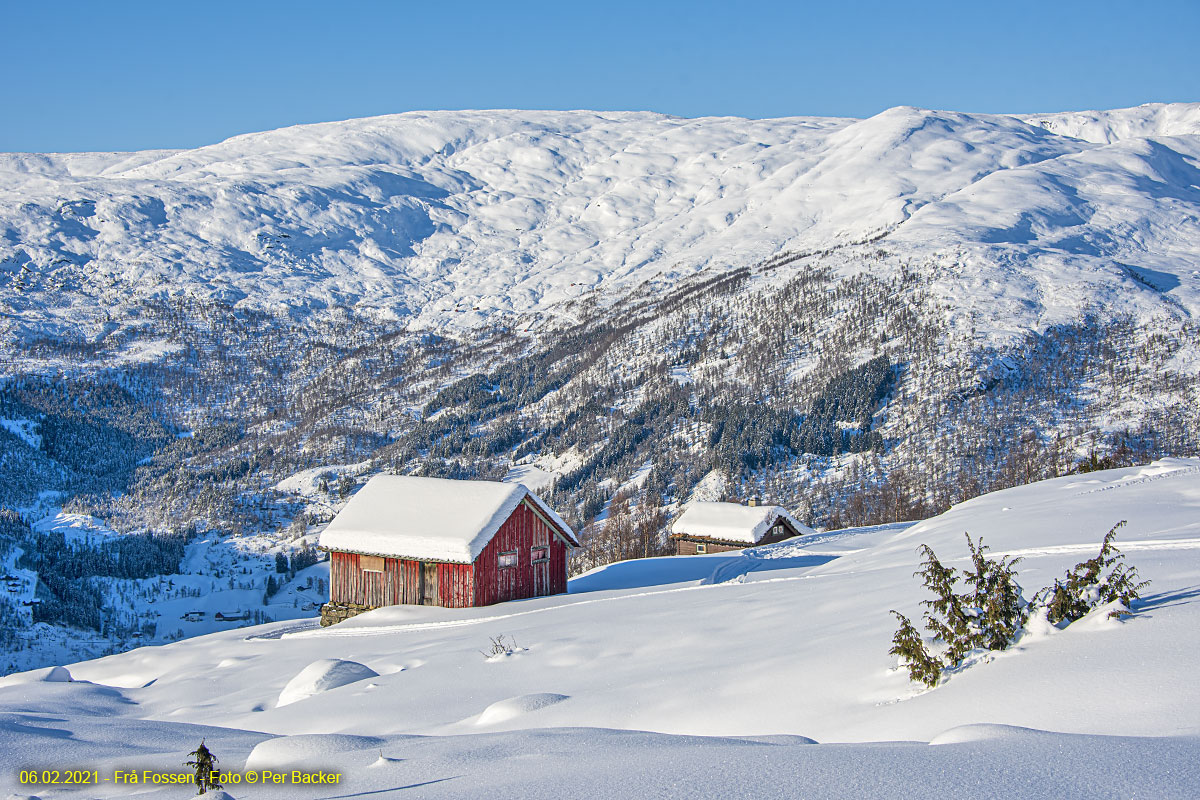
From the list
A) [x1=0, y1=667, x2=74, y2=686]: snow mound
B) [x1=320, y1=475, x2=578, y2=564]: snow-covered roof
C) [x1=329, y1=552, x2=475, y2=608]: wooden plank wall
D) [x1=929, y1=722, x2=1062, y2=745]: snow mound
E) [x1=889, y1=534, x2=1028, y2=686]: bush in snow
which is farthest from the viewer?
[x1=329, y1=552, x2=475, y2=608]: wooden plank wall

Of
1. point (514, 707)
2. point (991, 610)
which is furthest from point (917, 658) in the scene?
point (514, 707)

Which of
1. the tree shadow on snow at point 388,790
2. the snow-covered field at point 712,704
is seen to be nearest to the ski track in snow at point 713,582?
the snow-covered field at point 712,704

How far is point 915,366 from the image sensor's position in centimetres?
16788

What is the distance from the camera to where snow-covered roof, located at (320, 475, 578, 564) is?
31.6 m

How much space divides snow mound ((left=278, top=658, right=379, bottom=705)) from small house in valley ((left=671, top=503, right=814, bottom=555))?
125 ft

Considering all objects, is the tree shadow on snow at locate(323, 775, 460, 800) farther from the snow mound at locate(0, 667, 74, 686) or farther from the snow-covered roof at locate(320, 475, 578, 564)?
the snow-covered roof at locate(320, 475, 578, 564)

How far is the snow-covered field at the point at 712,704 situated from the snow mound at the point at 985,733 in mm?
31

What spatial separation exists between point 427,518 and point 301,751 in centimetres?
2519

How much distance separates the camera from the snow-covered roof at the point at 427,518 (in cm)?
3164

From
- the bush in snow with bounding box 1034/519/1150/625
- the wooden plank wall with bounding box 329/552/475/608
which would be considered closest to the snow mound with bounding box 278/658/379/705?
the bush in snow with bounding box 1034/519/1150/625

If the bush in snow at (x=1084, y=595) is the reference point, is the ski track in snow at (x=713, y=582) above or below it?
below

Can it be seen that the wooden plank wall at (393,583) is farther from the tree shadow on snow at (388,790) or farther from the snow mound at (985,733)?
the snow mound at (985,733)

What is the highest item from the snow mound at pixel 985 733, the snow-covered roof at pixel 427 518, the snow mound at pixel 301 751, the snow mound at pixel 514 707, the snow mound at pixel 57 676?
the snow-covered roof at pixel 427 518

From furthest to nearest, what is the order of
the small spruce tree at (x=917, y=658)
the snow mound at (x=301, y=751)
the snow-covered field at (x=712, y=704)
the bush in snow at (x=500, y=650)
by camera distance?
the bush in snow at (x=500, y=650) < the small spruce tree at (x=917, y=658) < the snow mound at (x=301, y=751) < the snow-covered field at (x=712, y=704)
